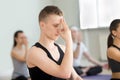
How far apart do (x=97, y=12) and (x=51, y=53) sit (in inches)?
149

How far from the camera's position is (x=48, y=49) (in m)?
1.28

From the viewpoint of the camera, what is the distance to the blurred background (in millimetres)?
4369

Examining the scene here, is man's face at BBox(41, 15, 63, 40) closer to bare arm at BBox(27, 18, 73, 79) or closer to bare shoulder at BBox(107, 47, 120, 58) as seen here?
bare arm at BBox(27, 18, 73, 79)

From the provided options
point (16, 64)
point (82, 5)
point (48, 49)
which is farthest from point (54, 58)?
point (82, 5)

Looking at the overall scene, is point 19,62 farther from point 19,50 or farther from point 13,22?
point 13,22

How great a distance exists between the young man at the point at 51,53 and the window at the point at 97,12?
3.61 m

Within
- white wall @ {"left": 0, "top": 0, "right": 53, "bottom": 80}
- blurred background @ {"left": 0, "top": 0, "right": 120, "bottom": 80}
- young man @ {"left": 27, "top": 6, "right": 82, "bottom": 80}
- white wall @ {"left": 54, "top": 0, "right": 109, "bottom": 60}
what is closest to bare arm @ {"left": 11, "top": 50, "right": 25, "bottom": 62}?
white wall @ {"left": 0, "top": 0, "right": 53, "bottom": 80}

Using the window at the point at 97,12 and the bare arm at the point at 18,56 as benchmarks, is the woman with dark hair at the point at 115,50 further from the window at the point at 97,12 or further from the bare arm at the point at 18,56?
the window at the point at 97,12

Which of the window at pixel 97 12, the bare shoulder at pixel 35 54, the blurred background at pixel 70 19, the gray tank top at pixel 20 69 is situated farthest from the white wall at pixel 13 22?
the bare shoulder at pixel 35 54

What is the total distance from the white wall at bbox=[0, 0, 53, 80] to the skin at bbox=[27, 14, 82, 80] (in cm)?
291

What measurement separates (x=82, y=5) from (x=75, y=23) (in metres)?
0.38

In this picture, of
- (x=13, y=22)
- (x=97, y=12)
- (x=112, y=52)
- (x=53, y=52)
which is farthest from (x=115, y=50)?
(x=97, y=12)

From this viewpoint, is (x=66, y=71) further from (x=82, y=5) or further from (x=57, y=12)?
(x=82, y=5)

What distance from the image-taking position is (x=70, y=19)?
5.30m
